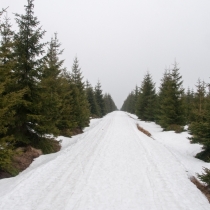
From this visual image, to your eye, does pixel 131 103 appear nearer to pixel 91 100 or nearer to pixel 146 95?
pixel 91 100

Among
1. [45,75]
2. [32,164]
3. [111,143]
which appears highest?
[45,75]

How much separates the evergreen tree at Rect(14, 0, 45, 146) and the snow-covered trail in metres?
3.43

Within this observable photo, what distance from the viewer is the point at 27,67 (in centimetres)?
1240

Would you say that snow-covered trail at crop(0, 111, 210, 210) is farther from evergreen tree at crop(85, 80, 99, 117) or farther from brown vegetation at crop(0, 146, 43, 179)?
evergreen tree at crop(85, 80, 99, 117)

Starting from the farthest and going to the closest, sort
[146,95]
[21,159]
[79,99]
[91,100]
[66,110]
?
1. [91,100]
2. [146,95]
3. [79,99]
4. [66,110]
5. [21,159]

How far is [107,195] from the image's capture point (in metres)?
6.54

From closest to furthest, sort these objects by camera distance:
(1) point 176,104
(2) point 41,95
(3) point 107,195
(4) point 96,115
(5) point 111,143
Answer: (3) point 107,195 < (2) point 41,95 < (5) point 111,143 < (1) point 176,104 < (4) point 96,115

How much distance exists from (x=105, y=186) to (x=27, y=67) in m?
8.89

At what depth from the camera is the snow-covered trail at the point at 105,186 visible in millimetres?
5988

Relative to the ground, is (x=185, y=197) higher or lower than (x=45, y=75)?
lower

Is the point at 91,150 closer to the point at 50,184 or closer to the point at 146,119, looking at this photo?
the point at 50,184

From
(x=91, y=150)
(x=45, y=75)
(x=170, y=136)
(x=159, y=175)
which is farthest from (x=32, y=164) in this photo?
(x=170, y=136)

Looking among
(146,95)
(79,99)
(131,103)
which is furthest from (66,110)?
(131,103)

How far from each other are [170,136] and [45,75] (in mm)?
14706
